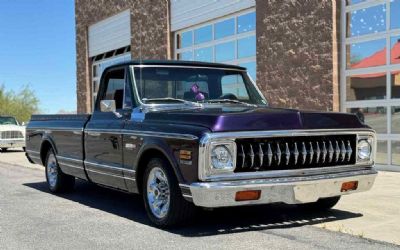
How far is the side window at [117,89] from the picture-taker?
712 cm

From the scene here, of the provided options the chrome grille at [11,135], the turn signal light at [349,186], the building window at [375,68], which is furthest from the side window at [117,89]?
the chrome grille at [11,135]

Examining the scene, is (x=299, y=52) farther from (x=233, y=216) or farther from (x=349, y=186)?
(x=349, y=186)

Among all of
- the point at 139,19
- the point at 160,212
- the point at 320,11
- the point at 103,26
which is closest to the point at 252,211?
the point at 160,212

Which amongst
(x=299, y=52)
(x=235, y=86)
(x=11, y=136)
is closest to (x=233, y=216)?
(x=235, y=86)

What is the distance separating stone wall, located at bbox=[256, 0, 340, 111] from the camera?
12.1m

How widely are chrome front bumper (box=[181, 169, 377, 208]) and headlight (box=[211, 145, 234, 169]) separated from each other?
165 mm

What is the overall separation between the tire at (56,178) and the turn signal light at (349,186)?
4811 mm

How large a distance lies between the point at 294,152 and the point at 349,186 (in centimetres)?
84

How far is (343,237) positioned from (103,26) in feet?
62.6

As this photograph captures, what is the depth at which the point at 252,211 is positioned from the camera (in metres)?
7.06

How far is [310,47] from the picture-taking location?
12.6 m

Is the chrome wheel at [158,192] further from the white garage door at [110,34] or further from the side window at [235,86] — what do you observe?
the white garage door at [110,34]

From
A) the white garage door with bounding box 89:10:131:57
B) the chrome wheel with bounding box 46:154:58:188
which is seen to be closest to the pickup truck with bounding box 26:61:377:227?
the chrome wheel with bounding box 46:154:58:188

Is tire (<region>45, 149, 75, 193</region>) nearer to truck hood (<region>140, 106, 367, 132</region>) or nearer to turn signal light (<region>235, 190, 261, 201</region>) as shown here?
truck hood (<region>140, 106, 367, 132</region>)
